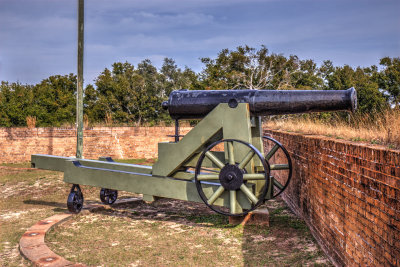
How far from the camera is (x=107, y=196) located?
662 centimetres

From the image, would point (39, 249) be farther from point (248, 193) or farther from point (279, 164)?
point (279, 164)

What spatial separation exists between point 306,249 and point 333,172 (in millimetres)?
996

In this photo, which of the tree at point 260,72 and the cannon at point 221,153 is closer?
the cannon at point 221,153

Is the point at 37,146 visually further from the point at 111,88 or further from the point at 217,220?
the point at 111,88

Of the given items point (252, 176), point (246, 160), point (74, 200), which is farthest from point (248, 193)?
point (74, 200)

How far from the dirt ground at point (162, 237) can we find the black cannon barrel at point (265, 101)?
1.49 metres

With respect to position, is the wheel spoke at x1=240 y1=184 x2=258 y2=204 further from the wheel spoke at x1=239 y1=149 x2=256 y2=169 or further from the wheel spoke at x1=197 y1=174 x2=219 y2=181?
the wheel spoke at x1=197 y1=174 x2=219 y2=181

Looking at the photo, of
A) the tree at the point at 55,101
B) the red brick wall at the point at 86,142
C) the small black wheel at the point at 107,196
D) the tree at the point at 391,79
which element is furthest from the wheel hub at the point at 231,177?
the tree at the point at 55,101

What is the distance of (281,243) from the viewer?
4473 millimetres

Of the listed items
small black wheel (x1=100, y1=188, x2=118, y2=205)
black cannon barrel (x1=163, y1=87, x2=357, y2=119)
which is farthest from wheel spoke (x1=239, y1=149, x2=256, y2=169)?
small black wheel (x1=100, y1=188, x2=118, y2=205)

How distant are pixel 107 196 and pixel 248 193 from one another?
306cm

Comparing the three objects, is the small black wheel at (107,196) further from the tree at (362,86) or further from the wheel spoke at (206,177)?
the tree at (362,86)

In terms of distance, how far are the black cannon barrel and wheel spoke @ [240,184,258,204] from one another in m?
0.90

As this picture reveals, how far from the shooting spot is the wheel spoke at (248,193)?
4.39 meters
